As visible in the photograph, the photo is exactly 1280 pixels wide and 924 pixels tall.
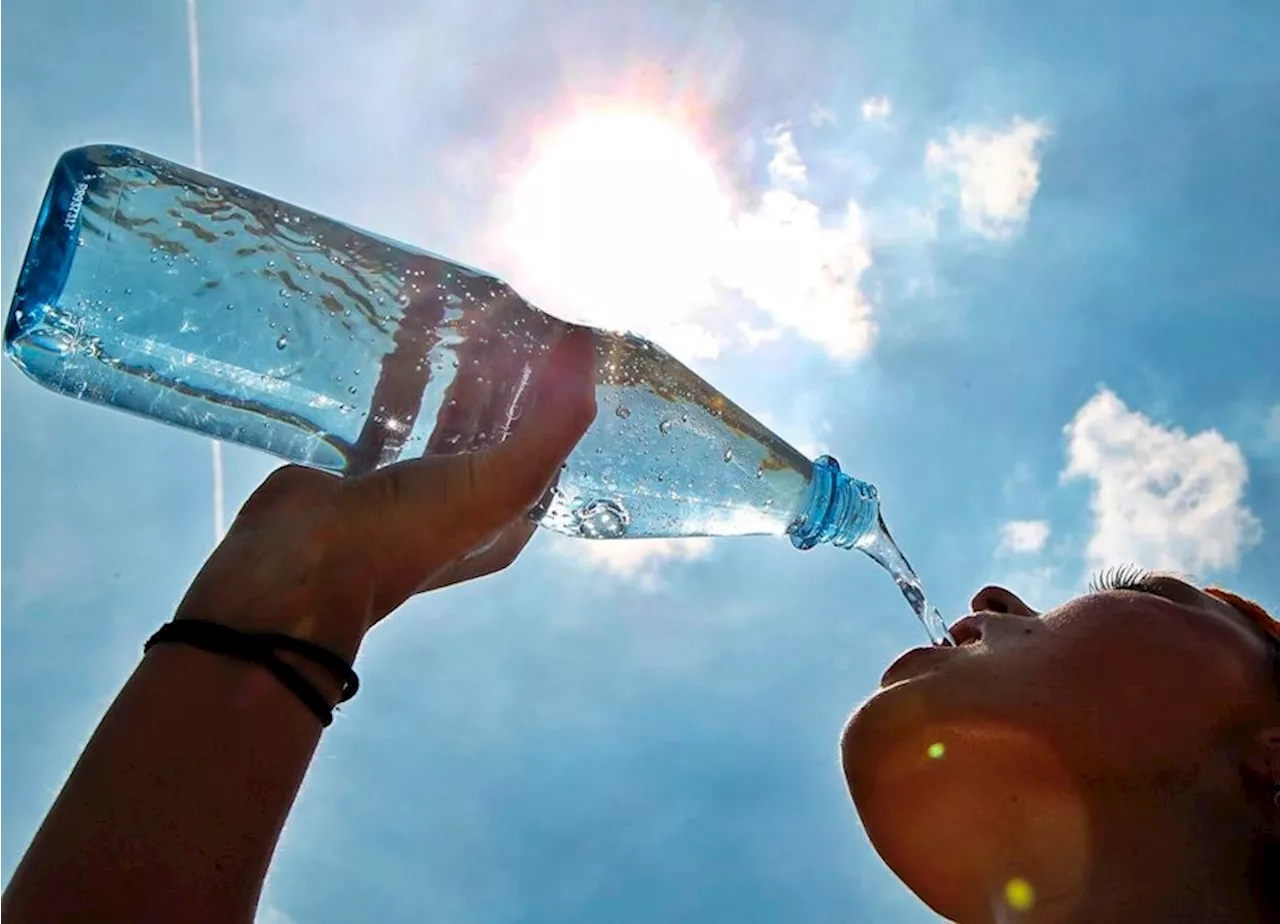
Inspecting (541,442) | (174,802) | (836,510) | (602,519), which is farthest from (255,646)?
(836,510)

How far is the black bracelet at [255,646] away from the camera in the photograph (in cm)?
121

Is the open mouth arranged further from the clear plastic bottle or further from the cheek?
the clear plastic bottle

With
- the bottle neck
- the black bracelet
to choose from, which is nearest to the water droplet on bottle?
the bottle neck

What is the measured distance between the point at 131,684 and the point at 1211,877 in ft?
6.31

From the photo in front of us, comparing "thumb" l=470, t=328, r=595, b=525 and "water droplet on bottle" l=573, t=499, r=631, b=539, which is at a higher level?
"water droplet on bottle" l=573, t=499, r=631, b=539

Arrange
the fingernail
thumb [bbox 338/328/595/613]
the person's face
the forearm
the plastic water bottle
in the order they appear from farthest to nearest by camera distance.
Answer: the plastic water bottle
the person's face
the fingernail
thumb [bbox 338/328/595/613]
the forearm

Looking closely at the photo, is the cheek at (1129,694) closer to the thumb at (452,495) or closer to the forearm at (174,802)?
the thumb at (452,495)

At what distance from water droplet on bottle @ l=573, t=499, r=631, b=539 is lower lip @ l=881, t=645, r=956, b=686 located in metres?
0.84

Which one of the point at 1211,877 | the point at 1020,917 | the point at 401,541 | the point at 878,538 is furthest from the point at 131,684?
the point at 878,538

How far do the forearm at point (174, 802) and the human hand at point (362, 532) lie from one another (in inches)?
3.8

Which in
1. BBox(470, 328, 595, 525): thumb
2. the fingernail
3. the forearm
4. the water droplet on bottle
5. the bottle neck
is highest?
the bottle neck

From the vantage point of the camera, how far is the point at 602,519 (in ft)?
9.12

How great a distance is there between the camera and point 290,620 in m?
1.26

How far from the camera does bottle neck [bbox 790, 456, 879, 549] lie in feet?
9.11
